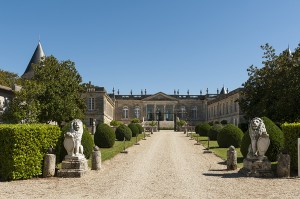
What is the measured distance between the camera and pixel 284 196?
7602mm

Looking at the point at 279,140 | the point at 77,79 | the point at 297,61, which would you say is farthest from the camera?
the point at 77,79

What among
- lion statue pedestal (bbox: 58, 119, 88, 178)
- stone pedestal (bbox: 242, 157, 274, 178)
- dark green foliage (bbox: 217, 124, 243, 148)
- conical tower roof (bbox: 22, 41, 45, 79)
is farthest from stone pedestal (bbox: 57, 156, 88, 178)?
conical tower roof (bbox: 22, 41, 45, 79)

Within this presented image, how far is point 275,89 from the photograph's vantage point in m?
21.6

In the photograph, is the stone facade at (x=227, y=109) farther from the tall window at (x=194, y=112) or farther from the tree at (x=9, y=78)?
the tree at (x=9, y=78)

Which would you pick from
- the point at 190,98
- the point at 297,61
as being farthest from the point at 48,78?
the point at 190,98

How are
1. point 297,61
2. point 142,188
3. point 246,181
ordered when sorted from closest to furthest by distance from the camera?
point 142,188
point 246,181
point 297,61

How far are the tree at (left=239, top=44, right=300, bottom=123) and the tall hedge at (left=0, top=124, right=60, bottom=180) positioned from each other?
1366 cm

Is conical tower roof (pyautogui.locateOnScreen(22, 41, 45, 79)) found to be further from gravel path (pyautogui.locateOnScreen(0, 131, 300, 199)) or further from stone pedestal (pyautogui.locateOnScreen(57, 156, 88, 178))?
stone pedestal (pyautogui.locateOnScreen(57, 156, 88, 178))

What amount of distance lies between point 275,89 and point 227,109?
3572 centimetres

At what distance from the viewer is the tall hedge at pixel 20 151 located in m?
9.70

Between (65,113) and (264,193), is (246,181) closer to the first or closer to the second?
(264,193)

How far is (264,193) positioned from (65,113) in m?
22.0

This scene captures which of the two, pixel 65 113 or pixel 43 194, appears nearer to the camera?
pixel 43 194

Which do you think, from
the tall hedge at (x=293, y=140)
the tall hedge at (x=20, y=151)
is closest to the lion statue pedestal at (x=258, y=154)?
the tall hedge at (x=293, y=140)
